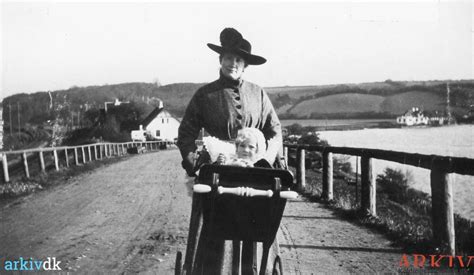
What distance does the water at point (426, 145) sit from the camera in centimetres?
837

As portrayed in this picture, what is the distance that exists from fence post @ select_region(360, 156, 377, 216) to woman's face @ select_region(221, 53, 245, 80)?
3.79 meters

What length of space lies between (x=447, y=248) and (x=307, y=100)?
103 feet

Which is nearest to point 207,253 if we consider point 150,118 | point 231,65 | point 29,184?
point 231,65

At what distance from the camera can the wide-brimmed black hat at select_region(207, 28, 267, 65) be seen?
3.41 metres

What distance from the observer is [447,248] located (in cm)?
434

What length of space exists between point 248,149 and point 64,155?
113 ft

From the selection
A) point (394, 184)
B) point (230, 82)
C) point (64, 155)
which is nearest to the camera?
point (230, 82)

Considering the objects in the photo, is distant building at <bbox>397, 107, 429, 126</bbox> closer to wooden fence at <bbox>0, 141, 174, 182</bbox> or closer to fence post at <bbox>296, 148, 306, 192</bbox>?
fence post at <bbox>296, 148, 306, 192</bbox>

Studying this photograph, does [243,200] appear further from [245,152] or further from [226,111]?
[226,111]

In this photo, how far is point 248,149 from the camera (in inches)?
118

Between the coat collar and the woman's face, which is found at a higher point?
the woman's face

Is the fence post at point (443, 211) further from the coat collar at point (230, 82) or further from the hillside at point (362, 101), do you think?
the hillside at point (362, 101)

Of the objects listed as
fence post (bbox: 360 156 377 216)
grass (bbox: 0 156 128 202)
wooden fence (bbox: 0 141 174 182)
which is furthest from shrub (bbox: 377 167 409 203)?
wooden fence (bbox: 0 141 174 182)

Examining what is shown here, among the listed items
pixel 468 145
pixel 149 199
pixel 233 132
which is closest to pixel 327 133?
pixel 468 145
